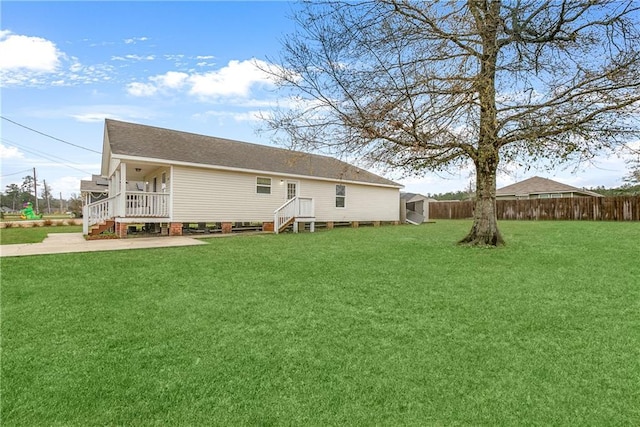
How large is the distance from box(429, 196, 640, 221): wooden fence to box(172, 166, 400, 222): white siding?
12684mm

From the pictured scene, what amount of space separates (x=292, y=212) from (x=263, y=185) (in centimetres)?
189

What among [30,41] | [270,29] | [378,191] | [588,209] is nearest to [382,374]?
[270,29]

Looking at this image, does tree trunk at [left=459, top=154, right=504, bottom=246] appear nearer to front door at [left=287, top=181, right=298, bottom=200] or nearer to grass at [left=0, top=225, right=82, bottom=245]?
front door at [left=287, top=181, right=298, bottom=200]

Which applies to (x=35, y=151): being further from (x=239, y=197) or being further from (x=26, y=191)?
(x=26, y=191)

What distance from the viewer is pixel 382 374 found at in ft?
8.05

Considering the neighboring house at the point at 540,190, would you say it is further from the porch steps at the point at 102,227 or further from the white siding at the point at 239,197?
the porch steps at the point at 102,227

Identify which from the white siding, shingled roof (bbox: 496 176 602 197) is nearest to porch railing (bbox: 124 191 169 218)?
the white siding

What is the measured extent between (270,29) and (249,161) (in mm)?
7323

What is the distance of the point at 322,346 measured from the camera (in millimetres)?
2922

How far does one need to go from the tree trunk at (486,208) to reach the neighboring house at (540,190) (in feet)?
79.5

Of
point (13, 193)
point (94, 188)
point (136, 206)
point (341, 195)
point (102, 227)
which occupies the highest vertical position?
point (13, 193)

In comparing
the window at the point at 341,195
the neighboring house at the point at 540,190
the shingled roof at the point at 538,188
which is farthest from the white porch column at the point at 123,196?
the shingled roof at the point at 538,188

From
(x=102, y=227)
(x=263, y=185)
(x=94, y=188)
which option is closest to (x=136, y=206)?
(x=102, y=227)

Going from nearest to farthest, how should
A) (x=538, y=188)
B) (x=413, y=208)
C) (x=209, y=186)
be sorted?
1. (x=209, y=186)
2. (x=413, y=208)
3. (x=538, y=188)
